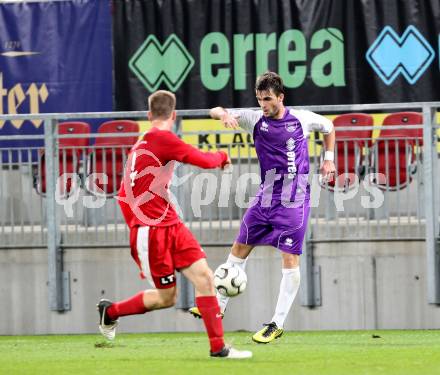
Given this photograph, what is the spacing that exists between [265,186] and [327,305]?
301 centimetres

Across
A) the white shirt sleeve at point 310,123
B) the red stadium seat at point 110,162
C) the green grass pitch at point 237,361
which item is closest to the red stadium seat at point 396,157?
the green grass pitch at point 237,361

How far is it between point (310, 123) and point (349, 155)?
247cm

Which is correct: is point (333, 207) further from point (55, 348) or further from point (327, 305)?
point (55, 348)

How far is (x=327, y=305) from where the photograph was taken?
13.4 meters

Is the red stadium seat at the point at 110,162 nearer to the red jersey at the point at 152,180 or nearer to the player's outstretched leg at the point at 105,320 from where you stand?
the player's outstretched leg at the point at 105,320

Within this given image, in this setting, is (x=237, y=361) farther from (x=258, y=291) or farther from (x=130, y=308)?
(x=258, y=291)

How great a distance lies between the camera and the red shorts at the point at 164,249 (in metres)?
8.89

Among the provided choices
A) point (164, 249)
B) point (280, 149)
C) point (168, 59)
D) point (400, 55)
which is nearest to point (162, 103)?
point (164, 249)

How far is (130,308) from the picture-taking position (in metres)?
9.45

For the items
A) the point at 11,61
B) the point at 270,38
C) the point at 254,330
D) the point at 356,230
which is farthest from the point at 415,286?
the point at 11,61

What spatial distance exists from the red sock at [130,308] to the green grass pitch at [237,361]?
33 cm

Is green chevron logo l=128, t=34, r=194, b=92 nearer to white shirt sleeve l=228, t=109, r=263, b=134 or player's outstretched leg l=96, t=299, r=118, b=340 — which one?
white shirt sleeve l=228, t=109, r=263, b=134

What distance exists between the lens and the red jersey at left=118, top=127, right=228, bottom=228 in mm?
8844

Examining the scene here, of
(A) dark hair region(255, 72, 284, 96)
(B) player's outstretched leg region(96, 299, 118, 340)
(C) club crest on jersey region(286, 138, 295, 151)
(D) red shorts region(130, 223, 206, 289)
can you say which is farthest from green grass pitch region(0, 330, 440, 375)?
(A) dark hair region(255, 72, 284, 96)
